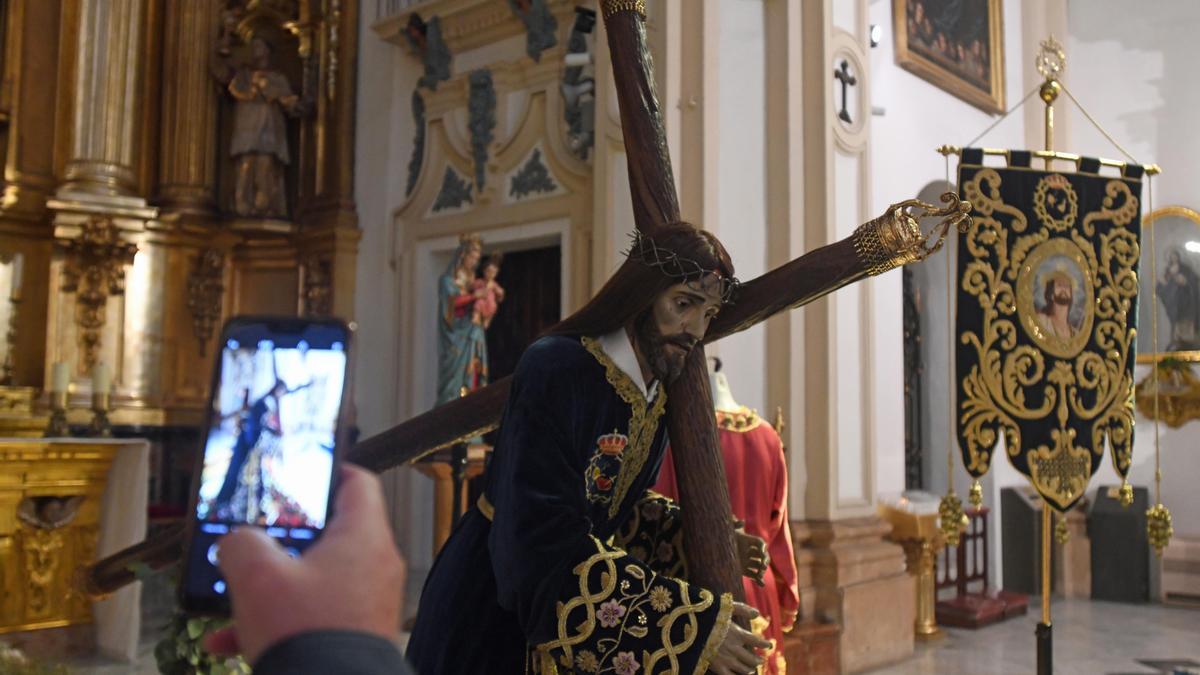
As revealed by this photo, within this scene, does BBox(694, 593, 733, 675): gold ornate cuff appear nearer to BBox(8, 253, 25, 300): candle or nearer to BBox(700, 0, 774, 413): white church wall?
BBox(700, 0, 774, 413): white church wall

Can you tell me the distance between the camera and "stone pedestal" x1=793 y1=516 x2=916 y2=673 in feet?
17.6

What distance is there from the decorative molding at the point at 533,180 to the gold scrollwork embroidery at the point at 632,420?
17.6 ft

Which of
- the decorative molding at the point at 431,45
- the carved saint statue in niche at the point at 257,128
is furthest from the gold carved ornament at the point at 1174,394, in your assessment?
the carved saint statue in niche at the point at 257,128

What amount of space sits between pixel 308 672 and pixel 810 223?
550 cm

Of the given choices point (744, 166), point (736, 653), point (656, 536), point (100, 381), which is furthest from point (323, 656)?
point (100, 381)

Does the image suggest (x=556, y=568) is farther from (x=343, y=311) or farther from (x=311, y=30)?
(x=311, y=30)

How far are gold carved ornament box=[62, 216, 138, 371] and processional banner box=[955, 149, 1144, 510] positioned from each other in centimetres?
584

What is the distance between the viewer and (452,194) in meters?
7.85

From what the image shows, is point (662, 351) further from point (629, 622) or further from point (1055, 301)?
point (1055, 301)

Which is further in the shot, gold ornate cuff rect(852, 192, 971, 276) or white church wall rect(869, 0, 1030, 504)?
white church wall rect(869, 0, 1030, 504)

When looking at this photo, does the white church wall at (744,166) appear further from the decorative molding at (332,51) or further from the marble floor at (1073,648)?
the decorative molding at (332,51)

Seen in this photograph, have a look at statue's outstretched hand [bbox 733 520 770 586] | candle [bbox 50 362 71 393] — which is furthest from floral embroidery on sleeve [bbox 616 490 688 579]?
candle [bbox 50 362 71 393]

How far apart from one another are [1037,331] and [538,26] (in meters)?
4.31

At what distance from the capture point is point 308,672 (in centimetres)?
53
